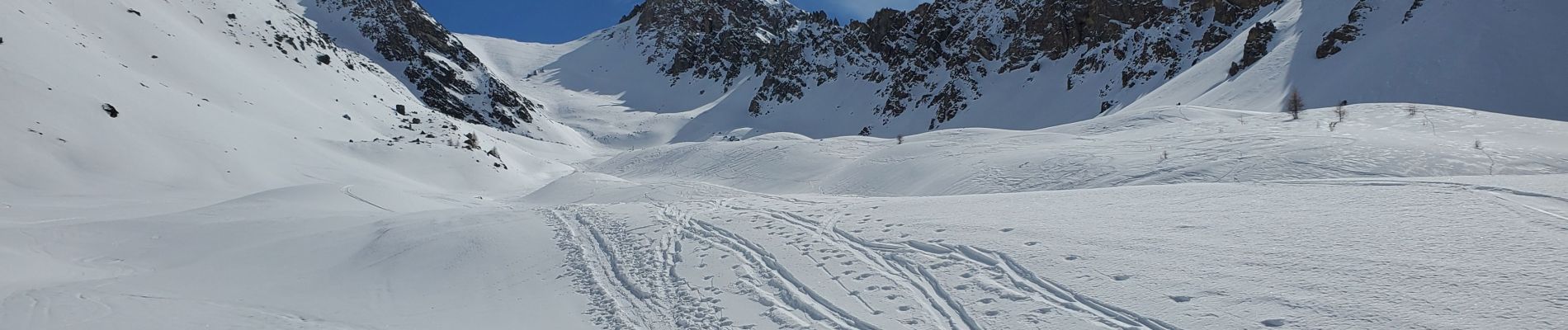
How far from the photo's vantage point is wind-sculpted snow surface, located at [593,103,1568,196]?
38.9 feet

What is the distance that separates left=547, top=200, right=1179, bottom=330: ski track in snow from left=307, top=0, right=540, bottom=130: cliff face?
5775 cm

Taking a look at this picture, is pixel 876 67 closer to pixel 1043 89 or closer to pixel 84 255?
pixel 1043 89

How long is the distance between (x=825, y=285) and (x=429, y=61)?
2987 inches

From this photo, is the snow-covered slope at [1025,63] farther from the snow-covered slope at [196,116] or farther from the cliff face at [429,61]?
the snow-covered slope at [196,116]

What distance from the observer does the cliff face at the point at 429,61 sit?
65.7 meters

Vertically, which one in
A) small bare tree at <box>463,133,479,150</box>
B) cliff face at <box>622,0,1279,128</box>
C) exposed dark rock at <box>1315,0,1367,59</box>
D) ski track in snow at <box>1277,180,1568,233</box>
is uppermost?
cliff face at <box>622,0,1279,128</box>

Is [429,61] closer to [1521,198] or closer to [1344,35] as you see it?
[1344,35]

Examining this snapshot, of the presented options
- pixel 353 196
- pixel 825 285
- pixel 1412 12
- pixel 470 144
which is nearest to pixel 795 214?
pixel 825 285

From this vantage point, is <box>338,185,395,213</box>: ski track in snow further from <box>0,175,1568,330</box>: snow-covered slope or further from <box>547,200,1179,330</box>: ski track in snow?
<box>547,200,1179,330</box>: ski track in snow

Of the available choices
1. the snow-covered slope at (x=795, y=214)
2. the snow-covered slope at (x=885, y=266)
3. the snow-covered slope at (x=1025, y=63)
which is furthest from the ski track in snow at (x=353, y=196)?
the snow-covered slope at (x=1025, y=63)

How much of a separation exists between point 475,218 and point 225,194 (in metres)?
11.4

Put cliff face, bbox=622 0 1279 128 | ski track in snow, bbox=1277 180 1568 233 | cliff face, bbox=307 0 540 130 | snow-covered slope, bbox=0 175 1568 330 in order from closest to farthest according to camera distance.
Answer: snow-covered slope, bbox=0 175 1568 330, ski track in snow, bbox=1277 180 1568 233, cliff face, bbox=622 0 1279 128, cliff face, bbox=307 0 540 130

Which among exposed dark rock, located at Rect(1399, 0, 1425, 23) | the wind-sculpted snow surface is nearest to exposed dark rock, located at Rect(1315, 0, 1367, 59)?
exposed dark rock, located at Rect(1399, 0, 1425, 23)

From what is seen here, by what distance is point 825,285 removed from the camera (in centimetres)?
762
